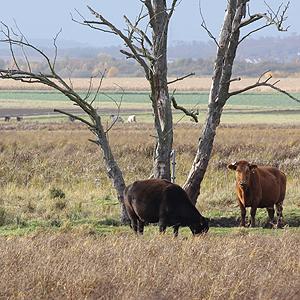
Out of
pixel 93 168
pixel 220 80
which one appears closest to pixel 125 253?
pixel 220 80

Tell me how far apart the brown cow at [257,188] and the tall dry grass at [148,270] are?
703 centimetres

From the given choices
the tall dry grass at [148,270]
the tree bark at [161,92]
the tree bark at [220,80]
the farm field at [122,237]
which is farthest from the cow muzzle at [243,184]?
the tall dry grass at [148,270]

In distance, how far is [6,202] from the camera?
22312 millimetres

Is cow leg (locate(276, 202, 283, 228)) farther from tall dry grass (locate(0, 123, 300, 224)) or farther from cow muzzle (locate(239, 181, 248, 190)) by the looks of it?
tall dry grass (locate(0, 123, 300, 224))

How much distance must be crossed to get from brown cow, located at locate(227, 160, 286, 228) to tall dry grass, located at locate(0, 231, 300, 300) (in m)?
7.03

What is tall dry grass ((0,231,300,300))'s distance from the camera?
9.24 metres

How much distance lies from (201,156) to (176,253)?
9519 millimetres

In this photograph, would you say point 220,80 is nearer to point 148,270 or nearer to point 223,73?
point 223,73

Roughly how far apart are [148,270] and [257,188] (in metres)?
10.1

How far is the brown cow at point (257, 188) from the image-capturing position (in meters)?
19.4

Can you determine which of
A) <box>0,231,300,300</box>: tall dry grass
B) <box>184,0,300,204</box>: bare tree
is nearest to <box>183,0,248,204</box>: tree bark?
<box>184,0,300,204</box>: bare tree

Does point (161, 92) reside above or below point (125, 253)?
above

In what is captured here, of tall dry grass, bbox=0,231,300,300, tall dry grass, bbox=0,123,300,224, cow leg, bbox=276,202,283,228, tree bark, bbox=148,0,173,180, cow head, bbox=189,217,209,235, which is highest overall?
tree bark, bbox=148,0,173,180

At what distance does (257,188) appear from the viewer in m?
19.8
